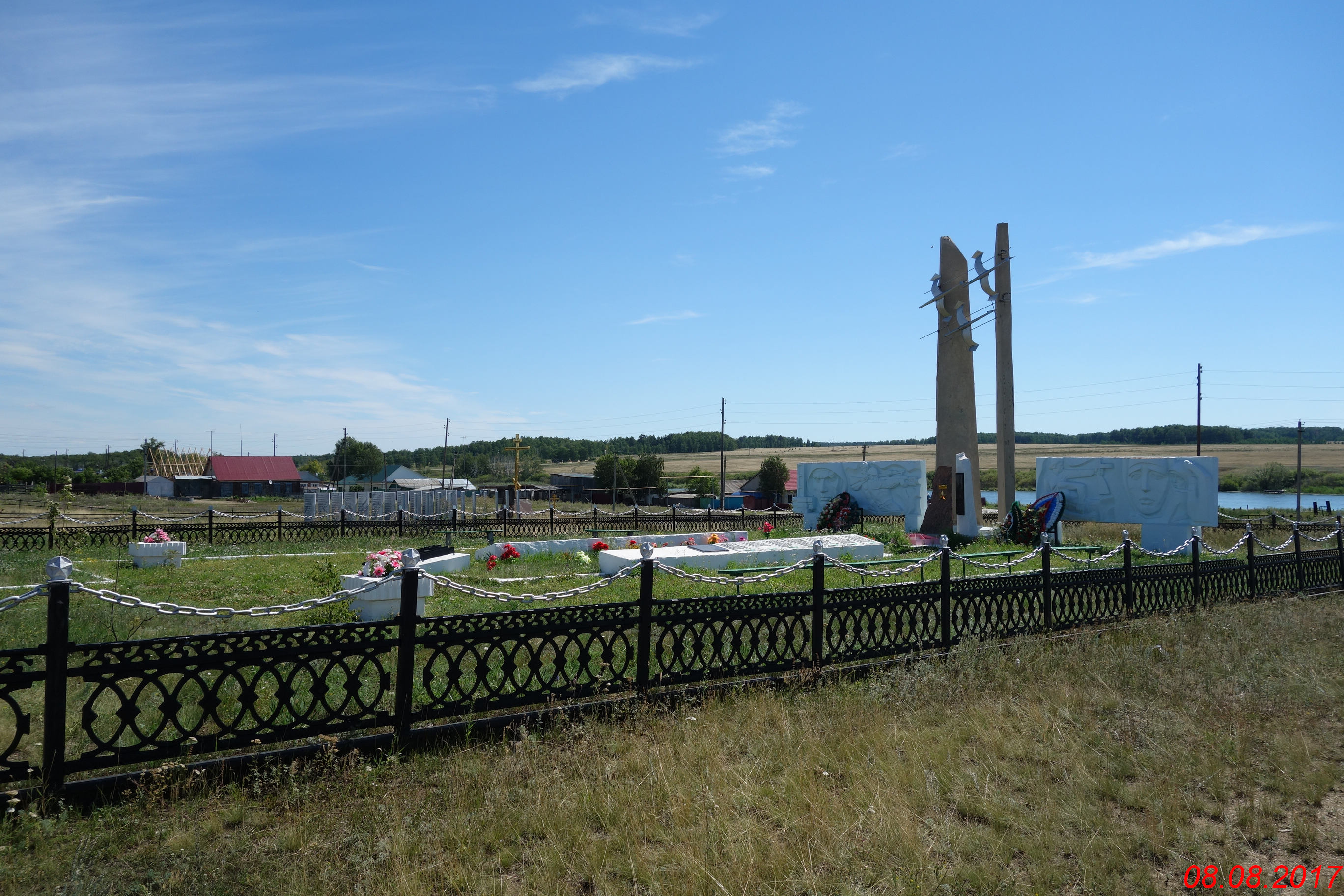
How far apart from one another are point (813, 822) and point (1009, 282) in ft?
65.6

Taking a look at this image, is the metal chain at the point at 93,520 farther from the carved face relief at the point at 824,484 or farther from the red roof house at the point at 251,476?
the red roof house at the point at 251,476

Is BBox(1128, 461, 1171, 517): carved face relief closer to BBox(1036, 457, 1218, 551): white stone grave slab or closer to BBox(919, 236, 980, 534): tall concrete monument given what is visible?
BBox(1036, 457, 1218, 551): white stone grave slab

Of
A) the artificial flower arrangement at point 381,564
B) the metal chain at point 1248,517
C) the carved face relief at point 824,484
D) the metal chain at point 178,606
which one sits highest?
the carved face relief at point 824,484

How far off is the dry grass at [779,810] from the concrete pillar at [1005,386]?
15.1m

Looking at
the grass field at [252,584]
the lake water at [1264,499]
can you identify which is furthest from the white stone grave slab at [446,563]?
the lake water at [1264,499]

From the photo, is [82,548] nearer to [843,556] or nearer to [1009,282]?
[843,556]

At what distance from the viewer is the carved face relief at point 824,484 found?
24484 mm

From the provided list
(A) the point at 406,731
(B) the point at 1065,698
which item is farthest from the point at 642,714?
(B) the point at 1065,698

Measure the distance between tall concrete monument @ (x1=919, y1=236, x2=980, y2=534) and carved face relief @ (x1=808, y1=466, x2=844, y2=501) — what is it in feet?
10.3

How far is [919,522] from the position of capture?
22.1m

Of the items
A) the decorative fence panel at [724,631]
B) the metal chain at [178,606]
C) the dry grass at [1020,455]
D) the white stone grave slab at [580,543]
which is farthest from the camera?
the dry grass at [1020,455]

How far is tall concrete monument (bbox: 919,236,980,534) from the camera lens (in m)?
22.0

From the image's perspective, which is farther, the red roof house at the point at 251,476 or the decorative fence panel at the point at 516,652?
the red roof house at the point at 251,476
